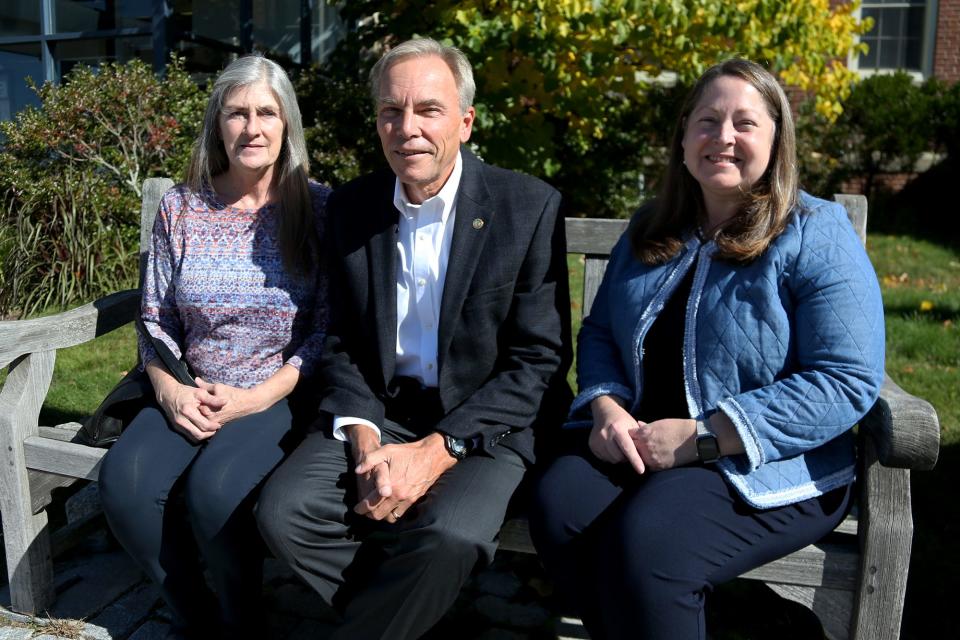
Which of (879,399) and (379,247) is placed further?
(379,247)

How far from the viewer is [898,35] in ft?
43.0

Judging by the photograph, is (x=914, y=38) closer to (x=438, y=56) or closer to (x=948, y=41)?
(x=948, y=41)

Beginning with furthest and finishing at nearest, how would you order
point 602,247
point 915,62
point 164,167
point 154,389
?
point 915,62, point 164,167, point 602,247, point 154,389

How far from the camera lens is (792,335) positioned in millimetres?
2314

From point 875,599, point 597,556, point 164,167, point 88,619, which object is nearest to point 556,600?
point 597,556

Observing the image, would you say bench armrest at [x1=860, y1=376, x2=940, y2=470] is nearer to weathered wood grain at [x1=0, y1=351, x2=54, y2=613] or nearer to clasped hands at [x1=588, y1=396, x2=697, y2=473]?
clasped hands at [x1=588, y1=396, x2=697, y2=473]

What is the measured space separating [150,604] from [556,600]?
4.44ft

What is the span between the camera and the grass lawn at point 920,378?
119 inches

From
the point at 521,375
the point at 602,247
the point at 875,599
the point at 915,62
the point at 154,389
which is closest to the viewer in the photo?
the point at 875,599

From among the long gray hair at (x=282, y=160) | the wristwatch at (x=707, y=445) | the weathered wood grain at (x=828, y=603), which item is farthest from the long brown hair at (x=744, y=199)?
the long gray hair at (x=282, y=160)

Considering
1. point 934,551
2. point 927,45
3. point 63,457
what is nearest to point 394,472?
point 63,457

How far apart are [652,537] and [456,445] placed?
629 millimetres

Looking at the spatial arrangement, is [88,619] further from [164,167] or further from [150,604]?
[164,167]

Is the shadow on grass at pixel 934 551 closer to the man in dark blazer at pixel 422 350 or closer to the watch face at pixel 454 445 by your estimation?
the man in dark blazer at pixel 422 350
